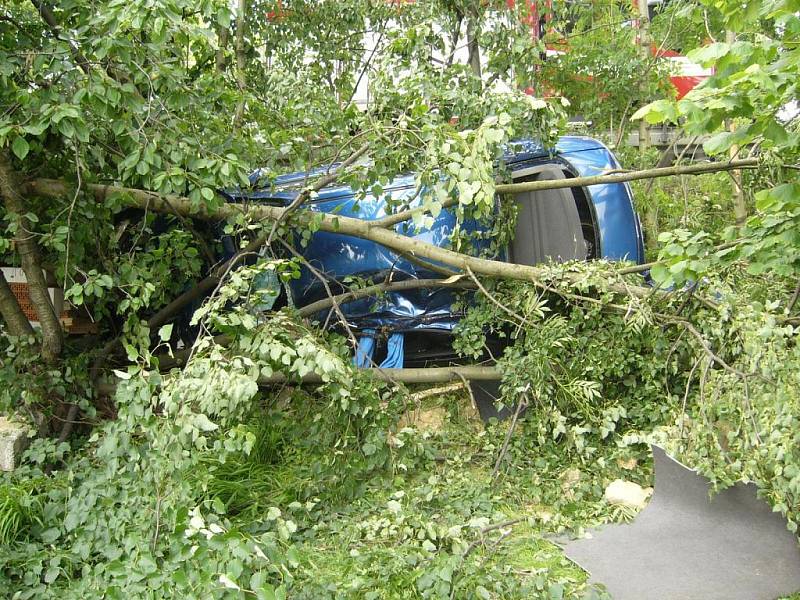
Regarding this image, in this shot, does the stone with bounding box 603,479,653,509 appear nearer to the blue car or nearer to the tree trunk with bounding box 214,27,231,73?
the blue car

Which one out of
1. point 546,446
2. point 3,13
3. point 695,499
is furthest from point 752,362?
point 3,13

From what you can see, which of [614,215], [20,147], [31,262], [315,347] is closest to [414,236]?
[614,215]

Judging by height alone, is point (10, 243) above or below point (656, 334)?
above

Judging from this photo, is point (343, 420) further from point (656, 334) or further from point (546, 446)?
point (656, 334)

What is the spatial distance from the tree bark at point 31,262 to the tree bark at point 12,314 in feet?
0.65

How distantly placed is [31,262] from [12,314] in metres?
0.53

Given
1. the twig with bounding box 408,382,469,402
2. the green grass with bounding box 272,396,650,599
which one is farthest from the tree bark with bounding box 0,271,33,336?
the twig with bounding box 408,382,469,402

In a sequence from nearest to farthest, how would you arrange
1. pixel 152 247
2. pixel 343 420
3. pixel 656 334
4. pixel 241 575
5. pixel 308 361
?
pixel 241 575, pixel 308 361, pixel 343 420, pixel 656 334, pixel 152 247

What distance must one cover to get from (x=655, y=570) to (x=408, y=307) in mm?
2706

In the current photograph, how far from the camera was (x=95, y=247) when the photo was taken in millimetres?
5066

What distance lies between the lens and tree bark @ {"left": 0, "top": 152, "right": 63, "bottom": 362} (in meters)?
4.67

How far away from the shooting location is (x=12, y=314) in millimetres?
5234

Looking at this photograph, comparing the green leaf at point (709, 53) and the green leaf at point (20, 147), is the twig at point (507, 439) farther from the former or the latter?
the green leaf at point (20, 147)

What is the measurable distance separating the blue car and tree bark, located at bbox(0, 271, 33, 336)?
1671 mm
